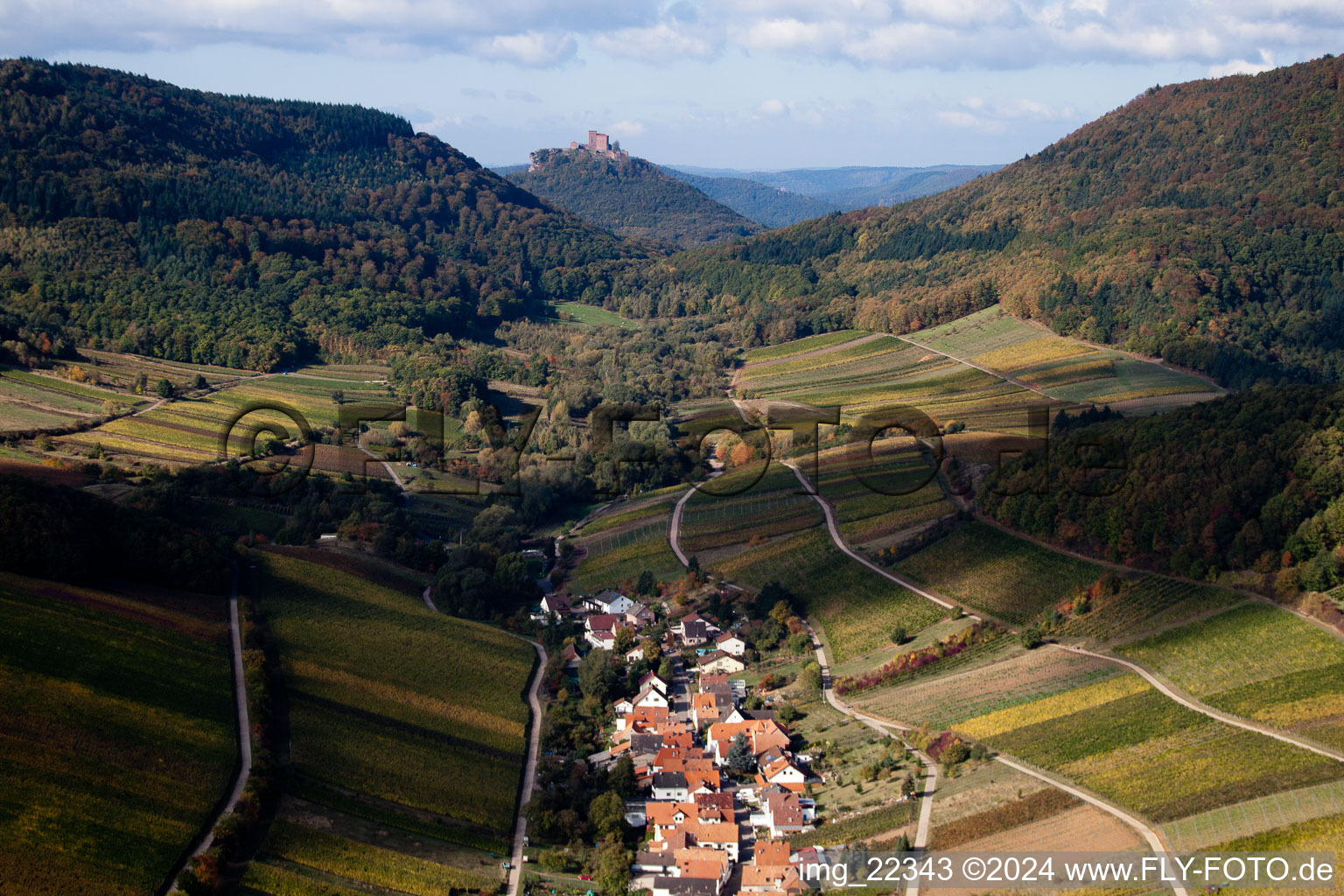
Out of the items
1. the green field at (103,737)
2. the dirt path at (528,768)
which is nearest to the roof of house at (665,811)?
the dirt path at (528,768)

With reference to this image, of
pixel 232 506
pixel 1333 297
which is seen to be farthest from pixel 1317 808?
pixel 1333 297

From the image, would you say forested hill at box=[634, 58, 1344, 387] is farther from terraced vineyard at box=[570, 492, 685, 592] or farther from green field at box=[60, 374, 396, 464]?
green field at box=[60, 374, 396, 464]

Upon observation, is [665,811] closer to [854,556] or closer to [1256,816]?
[1256,816]

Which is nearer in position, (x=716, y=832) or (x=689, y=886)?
(x=689, y=886)

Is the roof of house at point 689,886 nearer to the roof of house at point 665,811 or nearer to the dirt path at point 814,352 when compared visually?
the roof of house at point 665,811

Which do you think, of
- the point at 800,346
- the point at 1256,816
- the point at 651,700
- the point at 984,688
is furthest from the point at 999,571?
the point at 800,346
